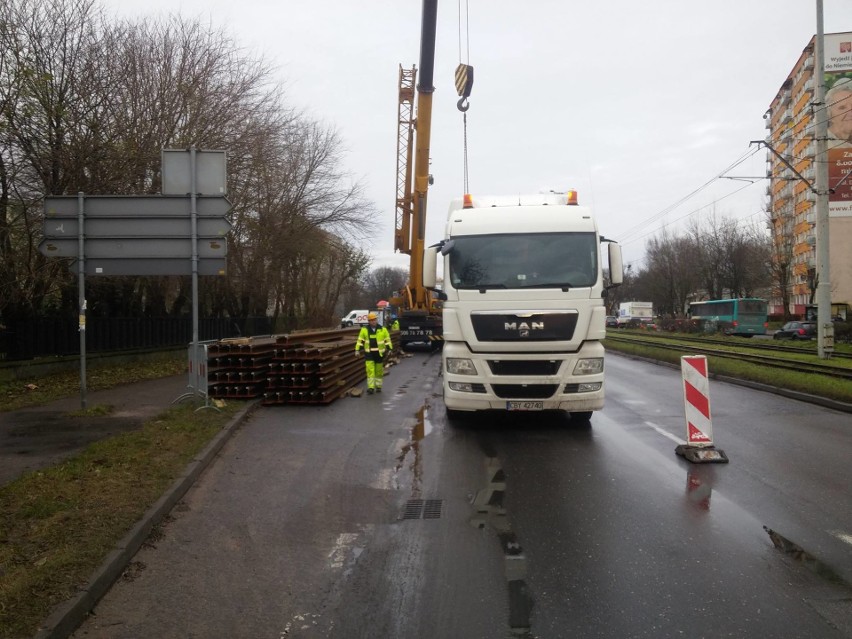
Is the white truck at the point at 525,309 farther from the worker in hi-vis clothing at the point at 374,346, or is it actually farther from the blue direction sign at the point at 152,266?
the worker in hi-vis clothing at the point at 374,346

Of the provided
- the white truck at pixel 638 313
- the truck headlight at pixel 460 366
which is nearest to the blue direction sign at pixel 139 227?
the truck headlight at pixel 460 366

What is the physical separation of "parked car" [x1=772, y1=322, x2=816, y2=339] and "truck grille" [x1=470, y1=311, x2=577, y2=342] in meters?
41.0

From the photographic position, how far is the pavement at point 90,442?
13.3 feet

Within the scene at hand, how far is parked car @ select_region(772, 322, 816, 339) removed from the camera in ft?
143

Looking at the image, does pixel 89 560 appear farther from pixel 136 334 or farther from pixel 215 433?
pixel 136 334

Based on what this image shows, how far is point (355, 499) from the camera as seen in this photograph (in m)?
6.52

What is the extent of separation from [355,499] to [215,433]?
3412 mm

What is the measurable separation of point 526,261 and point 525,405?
200cm

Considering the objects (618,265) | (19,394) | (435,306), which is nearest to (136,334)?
(19,394)

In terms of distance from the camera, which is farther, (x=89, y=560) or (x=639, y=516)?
(x=639, y=516)

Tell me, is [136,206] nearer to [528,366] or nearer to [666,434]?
[528,366]

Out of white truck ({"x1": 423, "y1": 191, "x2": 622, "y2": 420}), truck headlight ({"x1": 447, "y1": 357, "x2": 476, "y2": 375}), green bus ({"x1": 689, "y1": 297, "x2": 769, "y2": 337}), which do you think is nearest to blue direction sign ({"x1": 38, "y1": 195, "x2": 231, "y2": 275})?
white truck ({"x1": 423, "y1": 191, "x2": 622, "y2": 420})

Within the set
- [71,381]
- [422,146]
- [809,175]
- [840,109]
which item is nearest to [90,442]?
[71,381]

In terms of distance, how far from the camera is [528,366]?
9.22 meters
